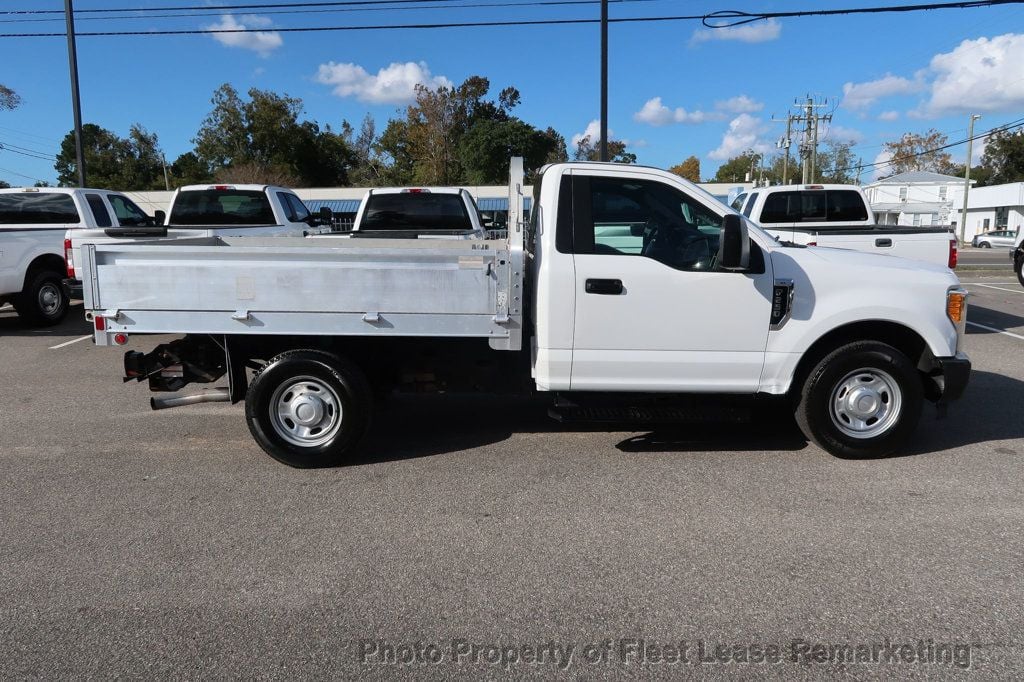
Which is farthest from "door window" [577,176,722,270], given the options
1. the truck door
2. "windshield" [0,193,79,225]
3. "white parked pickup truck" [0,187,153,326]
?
"windshield" [0,193,79,225]

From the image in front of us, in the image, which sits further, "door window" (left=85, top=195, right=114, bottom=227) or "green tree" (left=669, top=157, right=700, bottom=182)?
"green tree" (left=669, top=157, right=700, bottom=182)

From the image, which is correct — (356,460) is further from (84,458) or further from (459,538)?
(84,458)

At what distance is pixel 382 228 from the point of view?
35.3ft

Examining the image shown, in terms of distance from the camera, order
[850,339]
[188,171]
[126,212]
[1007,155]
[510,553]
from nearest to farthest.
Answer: [510,553], [850,339], [126,212], [188,171], [1007,155]

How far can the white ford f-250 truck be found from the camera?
4930 millimetres

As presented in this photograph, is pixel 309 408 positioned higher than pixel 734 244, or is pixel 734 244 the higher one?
pixel 734 244

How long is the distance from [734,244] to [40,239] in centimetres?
1082

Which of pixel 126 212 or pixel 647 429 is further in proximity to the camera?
pixel 126 212

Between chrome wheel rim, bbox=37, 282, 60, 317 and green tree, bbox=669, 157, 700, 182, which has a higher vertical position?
green tree, bbox=669, 157, 700, 182

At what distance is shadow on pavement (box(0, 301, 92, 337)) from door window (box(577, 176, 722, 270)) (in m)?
9.13

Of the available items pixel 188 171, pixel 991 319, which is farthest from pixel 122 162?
pixel 991 319

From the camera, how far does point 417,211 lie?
10.8 m

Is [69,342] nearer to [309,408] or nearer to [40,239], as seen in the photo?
[40,239]

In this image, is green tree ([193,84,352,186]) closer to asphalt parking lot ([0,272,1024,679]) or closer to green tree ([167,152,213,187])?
green tree ([167,152,213,187])
